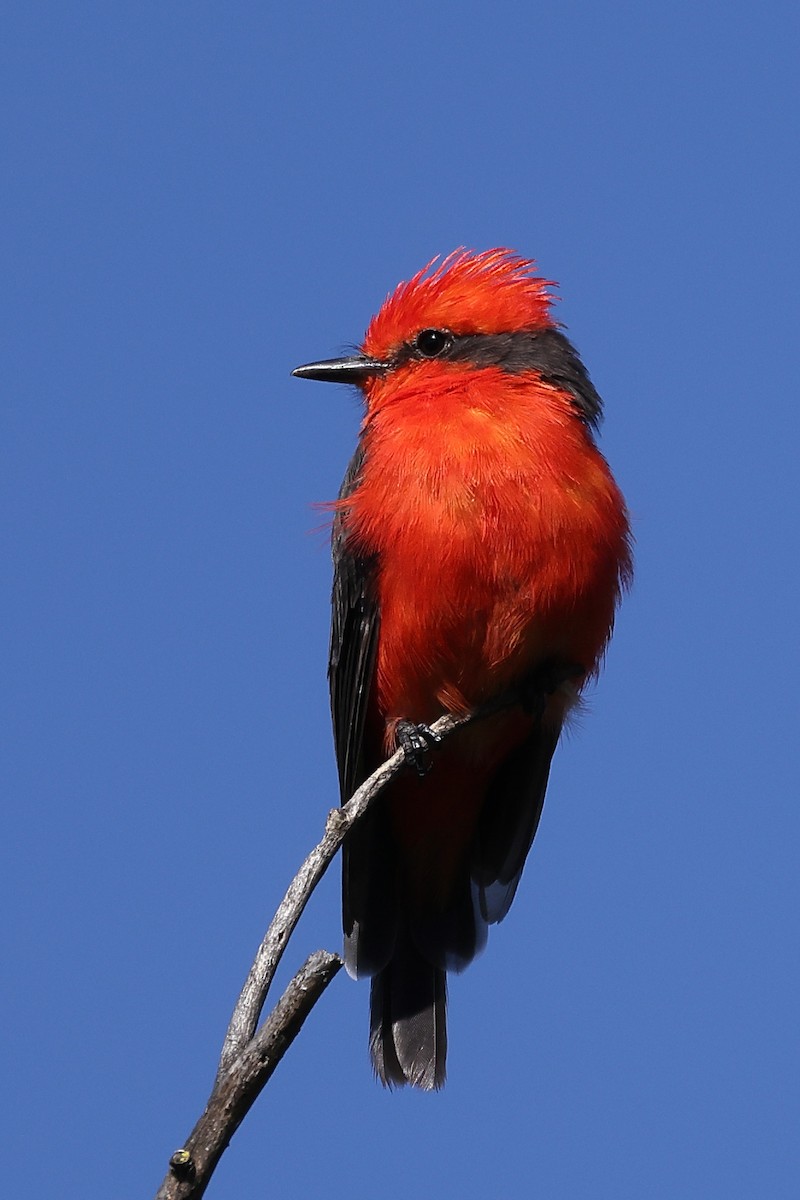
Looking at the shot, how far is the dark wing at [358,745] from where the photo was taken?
6.56 meters

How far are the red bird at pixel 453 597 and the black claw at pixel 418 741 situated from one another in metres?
0.01

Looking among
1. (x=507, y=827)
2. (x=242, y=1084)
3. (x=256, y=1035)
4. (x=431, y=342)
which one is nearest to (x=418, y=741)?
(x=507, y=827)

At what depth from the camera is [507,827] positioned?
7305 mm

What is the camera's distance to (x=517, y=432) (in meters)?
6.36

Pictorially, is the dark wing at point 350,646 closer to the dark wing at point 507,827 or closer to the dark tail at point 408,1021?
the dark wing at point 507,827

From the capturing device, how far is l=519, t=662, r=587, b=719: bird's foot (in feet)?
21.2

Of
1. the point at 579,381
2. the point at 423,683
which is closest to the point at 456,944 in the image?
the point at 423,683

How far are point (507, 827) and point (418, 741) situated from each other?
1.24 meters

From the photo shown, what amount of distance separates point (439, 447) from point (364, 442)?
2.07 ft

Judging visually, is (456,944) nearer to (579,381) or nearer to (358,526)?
(358,526)

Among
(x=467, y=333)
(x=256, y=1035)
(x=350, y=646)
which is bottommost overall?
(x=256, y=1035)

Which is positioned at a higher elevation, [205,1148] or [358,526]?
[358,526]

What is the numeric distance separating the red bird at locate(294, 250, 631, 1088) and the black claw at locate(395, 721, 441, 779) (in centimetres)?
1

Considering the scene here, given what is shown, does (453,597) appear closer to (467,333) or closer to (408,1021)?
(467,333)
